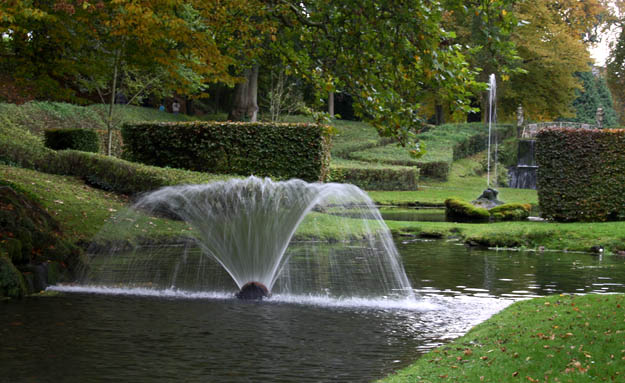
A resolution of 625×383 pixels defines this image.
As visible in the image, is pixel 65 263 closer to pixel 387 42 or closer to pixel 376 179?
pixel 387 42

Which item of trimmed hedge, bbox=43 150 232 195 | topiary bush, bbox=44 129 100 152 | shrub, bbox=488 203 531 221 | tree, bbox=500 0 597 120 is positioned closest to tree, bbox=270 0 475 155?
trimmed hedge, bbox=43 150 232 195

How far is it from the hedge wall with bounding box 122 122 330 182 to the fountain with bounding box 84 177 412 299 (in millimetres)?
11310

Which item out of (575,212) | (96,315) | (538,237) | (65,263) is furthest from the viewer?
(575,212)

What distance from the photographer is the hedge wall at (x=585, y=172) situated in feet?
65.4

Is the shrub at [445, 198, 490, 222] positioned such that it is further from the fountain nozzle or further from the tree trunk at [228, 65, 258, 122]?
the tree trunk at [228, 65, 258, 122]

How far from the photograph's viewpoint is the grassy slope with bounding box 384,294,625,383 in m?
5.95

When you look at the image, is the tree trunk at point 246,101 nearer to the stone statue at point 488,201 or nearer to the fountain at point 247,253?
the stone statue at point 488,201

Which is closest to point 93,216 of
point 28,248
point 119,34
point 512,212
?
point 119,34

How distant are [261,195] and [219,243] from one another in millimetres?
1103

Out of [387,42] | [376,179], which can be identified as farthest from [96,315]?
[376,179]

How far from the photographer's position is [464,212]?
24234 mm

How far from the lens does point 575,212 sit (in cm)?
2034

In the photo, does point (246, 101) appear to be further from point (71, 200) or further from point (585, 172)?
point (585, 172)

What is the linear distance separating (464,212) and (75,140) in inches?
652
